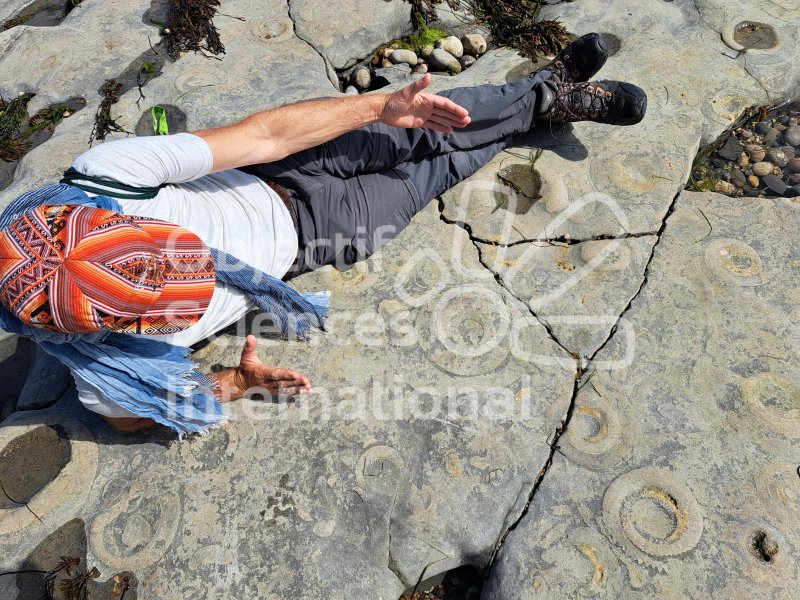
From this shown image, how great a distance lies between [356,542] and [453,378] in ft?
2.33

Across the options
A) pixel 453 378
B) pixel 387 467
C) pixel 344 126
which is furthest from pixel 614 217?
pixel 387 467

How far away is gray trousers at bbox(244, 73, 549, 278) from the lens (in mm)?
2447

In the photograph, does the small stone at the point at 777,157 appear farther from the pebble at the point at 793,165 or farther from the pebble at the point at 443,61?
the pebble at the point at 443,61

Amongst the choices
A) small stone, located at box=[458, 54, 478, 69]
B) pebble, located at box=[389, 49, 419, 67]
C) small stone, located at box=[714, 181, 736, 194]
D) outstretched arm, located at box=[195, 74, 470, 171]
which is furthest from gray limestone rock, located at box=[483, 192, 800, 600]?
pebble, located at box=[389, 49, 419, 67]

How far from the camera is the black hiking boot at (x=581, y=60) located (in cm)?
300

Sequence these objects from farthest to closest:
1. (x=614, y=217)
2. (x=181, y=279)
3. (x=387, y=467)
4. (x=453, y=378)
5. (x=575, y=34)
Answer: (x=575, y=34), (x=614, y=217), (x=453, y=378), (x=387, y=467), (x=181, y=279)

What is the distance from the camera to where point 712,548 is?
77.2 inches

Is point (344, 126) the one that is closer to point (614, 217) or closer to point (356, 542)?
point (614, 217)

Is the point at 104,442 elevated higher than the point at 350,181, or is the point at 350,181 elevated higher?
the point at 350,181

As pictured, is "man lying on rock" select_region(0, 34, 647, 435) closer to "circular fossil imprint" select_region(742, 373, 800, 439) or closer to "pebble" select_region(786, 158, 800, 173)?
"pebble" select_region(786, 158, 800, 173)

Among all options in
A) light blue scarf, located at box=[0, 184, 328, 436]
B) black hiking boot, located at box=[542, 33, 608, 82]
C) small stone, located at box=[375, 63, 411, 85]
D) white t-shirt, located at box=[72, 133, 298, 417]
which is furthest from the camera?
small stone, located at box=[375, 63, 411, 85]

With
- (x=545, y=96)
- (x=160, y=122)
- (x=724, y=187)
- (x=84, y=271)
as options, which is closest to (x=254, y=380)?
(x=84, y=271)

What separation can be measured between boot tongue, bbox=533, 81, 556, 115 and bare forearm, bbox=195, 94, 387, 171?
2.91ft

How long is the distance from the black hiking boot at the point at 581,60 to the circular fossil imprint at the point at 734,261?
111cm
